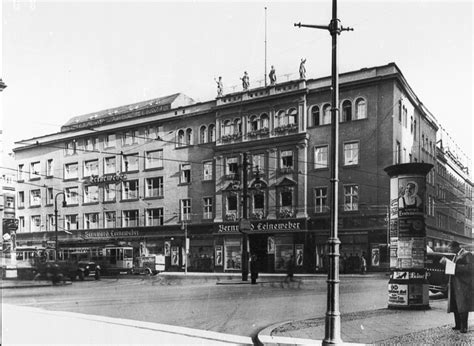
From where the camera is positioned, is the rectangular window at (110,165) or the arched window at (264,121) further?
the rectangular window at (110,165)

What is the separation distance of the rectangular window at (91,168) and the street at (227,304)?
10425mm

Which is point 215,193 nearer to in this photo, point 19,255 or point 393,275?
point 19,255

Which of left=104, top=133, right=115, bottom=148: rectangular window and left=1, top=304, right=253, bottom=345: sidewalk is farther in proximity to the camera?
left=104, top=133, right=115, bottom=148: rectangular window

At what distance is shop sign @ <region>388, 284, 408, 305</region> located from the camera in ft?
37.7

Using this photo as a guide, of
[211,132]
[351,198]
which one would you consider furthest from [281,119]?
[351,198]

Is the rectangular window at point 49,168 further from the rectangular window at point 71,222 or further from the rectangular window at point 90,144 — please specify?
the rectangular window at point 71,222

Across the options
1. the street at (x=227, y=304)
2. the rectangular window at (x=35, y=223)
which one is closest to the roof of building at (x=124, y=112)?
the rectangular window at (x=35, y=223)

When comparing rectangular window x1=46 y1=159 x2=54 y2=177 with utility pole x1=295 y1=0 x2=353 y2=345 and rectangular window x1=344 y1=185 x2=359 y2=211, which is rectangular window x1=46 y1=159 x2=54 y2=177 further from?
utility pole x1=295 y1=0 x2=353 y2=345

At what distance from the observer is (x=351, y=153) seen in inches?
935

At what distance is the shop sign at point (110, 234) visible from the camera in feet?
105

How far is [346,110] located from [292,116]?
3.14m

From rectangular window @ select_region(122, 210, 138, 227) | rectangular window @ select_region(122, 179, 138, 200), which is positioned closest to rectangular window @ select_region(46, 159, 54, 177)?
rectangular window @ select_region(122, 179, 138, 200)

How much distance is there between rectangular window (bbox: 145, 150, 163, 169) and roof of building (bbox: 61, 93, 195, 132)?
261 cm

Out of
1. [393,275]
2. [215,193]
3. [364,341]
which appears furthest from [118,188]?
[364,341]
